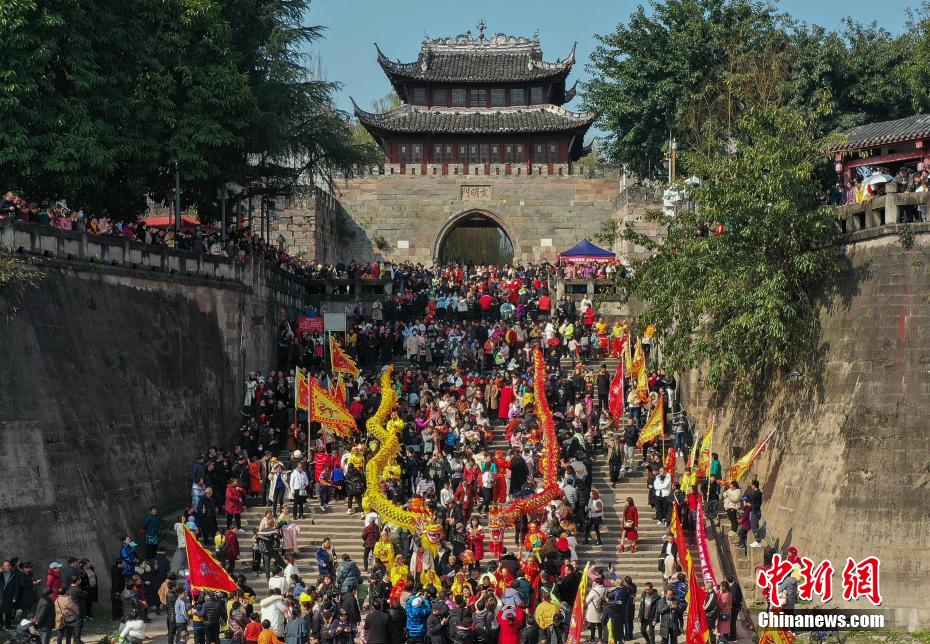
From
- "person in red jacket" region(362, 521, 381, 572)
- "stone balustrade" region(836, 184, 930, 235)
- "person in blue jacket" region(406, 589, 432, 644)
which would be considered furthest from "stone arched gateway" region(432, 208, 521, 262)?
"person in blue jacket" region(406, 589, 432, 644)

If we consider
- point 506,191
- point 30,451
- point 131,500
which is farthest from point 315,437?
point 506,191

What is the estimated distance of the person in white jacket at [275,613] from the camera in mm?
19672

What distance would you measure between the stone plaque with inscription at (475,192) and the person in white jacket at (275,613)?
36607 mm

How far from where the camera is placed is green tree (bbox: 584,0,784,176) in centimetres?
4588

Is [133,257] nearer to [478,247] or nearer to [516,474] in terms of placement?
[516,474]

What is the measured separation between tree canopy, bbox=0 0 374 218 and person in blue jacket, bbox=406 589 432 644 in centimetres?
→ 1458

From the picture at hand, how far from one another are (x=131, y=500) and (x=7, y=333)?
14.5 ft

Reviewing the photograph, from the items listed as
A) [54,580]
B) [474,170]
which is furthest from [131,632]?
[474,170]

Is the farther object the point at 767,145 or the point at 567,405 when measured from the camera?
the point at 567,405

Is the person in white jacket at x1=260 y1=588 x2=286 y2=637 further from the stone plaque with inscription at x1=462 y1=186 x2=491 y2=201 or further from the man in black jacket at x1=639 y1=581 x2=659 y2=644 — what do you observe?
the stone plaque with inscription at x1=462 y1=186 x2=491 y2=201

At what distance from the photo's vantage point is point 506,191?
55.1 m

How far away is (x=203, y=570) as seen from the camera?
66.0 feet

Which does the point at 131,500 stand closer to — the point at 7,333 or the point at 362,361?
the point at 7,333

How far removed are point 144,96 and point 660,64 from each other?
2166cm
